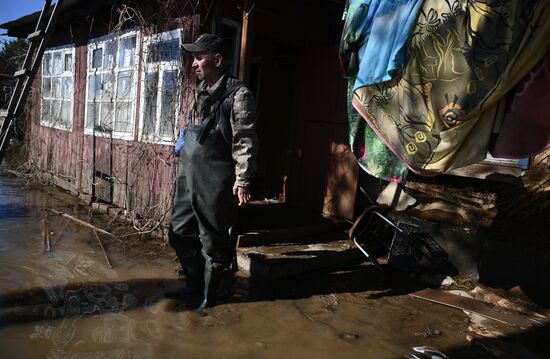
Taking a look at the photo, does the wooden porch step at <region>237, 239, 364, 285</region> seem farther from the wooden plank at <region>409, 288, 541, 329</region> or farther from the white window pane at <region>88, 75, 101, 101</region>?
the white window pane at <region>88, 75, 101, 101</region>

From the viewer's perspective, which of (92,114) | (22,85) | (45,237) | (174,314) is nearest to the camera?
(174,314)

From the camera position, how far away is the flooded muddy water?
9.21 ft

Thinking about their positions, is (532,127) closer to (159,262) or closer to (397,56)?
(397,56)

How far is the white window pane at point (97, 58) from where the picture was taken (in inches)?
280

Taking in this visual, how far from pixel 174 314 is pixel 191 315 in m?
0.14

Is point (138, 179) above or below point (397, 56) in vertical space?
below

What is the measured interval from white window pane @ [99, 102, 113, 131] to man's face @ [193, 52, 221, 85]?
390 cm

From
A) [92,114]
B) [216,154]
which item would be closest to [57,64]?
[92,114]

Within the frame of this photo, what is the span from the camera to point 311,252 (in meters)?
4.75

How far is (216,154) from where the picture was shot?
3266 millimetres

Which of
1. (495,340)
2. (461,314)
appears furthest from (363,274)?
(495,340)

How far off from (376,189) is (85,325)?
4.41 metres

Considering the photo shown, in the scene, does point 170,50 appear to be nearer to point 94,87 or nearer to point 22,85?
point 22,85

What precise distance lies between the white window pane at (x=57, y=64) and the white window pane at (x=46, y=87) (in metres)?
0.37
